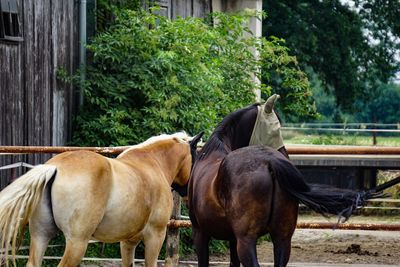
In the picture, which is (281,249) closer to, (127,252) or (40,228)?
(127,252)

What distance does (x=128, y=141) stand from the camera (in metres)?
12.5

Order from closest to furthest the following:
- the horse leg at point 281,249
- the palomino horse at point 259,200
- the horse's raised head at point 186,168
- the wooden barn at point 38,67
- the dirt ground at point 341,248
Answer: the palomino horse at point 259,200 → the horse leg at point 281,249 → the horse's raised head at point 186,168 → the wooden barn at point 38,67 → the dirt ground at point 341,248

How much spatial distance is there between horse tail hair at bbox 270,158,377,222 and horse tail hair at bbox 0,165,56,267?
1.71 metres

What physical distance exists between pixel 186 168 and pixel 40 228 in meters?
2.13

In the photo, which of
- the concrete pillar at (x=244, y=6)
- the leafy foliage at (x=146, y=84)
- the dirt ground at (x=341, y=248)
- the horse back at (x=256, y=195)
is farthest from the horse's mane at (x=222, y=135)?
the concrete pillar at (x=244, y=6)

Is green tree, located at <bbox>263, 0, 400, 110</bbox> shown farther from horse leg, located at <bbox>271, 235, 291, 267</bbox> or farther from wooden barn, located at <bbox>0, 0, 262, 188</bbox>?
horse leg, located at <bbox>271, 235, 291, 267</bbox>

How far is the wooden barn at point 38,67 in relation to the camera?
11.9 m

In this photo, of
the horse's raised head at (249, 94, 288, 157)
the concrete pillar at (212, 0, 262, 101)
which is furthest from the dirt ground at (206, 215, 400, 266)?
the concrete pillar at (212, 0, 262, 101)

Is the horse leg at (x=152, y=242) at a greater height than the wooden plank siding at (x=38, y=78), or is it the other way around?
the wooden plank siding at (x=38, y=78)

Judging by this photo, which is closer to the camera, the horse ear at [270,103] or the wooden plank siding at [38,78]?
the horse ear at [270,103]

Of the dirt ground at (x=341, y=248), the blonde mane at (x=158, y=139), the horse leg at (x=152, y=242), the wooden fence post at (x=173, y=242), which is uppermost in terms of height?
the blonde mane at (x=158, y=139)

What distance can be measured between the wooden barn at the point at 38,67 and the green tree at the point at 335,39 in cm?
1658

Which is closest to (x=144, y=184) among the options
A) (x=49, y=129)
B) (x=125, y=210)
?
(x=125, y=210)

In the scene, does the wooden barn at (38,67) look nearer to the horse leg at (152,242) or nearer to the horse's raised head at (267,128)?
the horse leg at (152,242)
